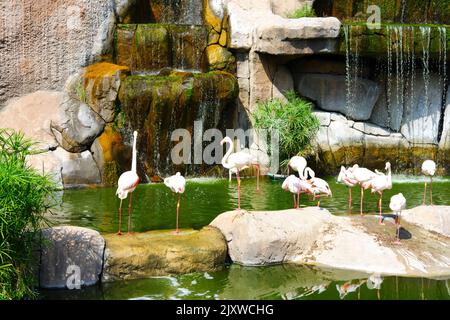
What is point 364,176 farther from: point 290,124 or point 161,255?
point 290,124

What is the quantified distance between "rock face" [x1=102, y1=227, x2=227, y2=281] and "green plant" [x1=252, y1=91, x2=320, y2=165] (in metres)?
6.42

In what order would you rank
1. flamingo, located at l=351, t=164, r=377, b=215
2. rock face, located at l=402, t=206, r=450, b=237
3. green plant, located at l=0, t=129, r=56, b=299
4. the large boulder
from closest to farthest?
green plant, located at l=0, t=129, r=56, b=299 < rock face, located at l=402, t=206, r=450, b=237 < flamingo, located at l=351, t=164, r=377, b=215 < the large boulder

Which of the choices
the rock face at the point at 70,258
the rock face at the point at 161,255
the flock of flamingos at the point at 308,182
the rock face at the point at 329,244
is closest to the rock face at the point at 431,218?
the rock face at the point at 329,244

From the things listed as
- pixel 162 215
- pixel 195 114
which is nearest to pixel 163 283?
pixel 162 215

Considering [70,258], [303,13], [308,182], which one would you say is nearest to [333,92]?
[303,13]

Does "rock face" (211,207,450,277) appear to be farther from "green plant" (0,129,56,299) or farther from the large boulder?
the large boulder

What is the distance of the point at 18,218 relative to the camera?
18.9 ft

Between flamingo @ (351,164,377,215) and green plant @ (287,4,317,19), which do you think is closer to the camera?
flamingo @ (351,164,377,215)

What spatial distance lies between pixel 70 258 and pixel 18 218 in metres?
1.00

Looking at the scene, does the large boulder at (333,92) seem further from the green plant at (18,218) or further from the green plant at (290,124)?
the green plant at (18,218)

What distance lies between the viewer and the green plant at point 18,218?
563cm

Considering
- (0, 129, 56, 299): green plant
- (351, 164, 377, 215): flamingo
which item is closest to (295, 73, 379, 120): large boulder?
(351, 164, 377, 215): flamingo

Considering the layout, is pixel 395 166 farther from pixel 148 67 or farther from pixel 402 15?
pixel 148 67

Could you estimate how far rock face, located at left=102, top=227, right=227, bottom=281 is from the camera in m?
6.81
